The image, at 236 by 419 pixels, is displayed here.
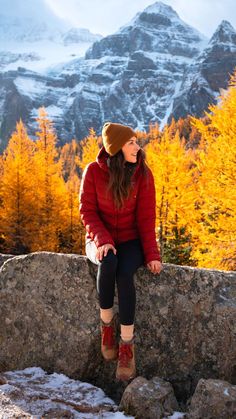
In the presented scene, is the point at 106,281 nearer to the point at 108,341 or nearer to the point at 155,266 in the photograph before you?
the point at 155,266

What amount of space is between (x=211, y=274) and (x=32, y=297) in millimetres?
1665

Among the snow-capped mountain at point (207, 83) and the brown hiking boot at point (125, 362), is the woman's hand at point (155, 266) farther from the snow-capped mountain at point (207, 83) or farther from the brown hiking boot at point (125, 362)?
the snow-capped mountain at point (207, 83)

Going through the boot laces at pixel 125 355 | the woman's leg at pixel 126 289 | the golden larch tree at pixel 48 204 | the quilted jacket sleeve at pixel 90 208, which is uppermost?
the quilted jacket sleeve at pixel 90 208

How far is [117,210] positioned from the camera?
328 cm

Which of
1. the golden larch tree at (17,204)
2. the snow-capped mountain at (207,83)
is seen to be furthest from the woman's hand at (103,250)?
the snow-capped mountain at (207,83)

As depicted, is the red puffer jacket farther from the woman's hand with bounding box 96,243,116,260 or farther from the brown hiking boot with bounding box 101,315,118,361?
the brown hiking boot with bounding box 101,315,118,361

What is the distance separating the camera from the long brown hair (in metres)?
3.23

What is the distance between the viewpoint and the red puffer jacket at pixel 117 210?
3270 mm

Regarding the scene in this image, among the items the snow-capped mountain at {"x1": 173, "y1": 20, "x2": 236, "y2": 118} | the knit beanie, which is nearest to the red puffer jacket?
the knit beanie

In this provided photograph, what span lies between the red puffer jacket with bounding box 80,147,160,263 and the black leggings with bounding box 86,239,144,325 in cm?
17

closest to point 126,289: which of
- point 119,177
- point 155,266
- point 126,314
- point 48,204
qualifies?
point 126,314

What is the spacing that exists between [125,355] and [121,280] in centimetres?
61

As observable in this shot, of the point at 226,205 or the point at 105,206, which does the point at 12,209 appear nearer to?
the point at 226,205

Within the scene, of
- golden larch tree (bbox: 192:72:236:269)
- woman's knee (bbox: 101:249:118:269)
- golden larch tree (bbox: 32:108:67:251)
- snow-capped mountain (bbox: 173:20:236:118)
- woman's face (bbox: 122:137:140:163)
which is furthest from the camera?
snow-capped mountain (bbox: 173:20:236:118)
